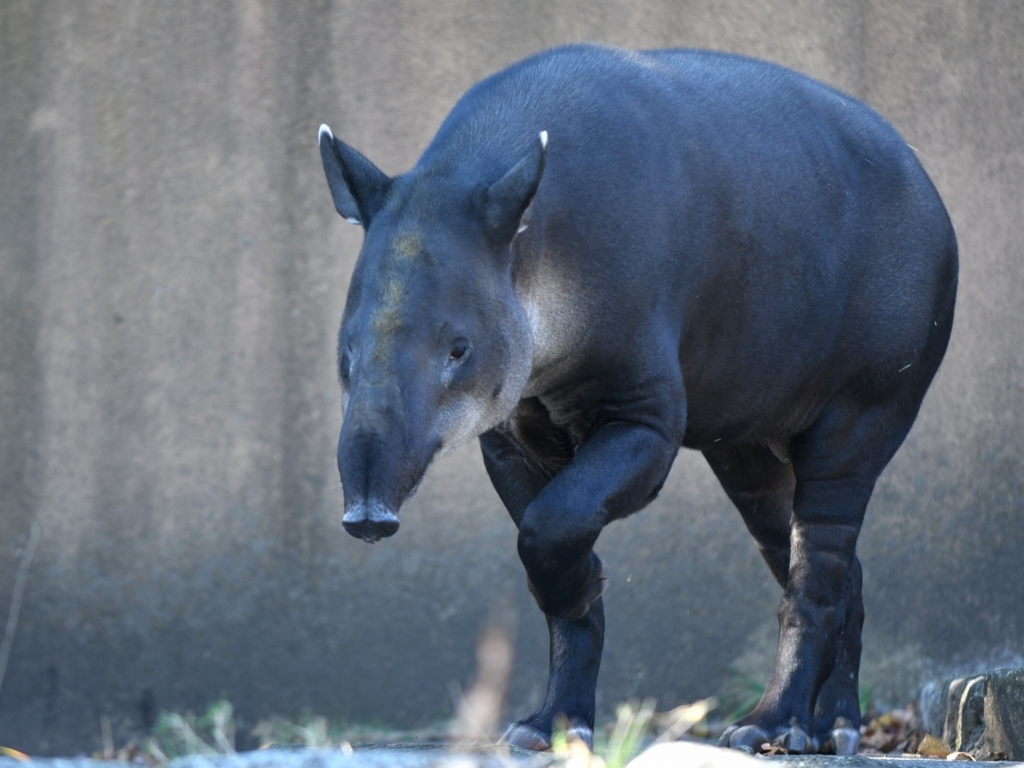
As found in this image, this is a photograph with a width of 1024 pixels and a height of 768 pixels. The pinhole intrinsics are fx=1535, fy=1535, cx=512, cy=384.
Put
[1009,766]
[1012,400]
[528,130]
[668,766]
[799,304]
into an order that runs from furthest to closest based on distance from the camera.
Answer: [1012,400] < [799,304] < [528,130] < [1009,766] < [668,766]

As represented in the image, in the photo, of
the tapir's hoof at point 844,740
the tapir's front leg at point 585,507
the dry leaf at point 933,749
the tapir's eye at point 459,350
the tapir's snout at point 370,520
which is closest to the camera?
the tapir's snout at point 370,520

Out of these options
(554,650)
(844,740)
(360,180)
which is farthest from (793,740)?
(360,180)

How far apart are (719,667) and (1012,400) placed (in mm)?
1740

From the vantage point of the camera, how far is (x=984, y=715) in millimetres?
4691

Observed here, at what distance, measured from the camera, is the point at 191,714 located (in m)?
6.80

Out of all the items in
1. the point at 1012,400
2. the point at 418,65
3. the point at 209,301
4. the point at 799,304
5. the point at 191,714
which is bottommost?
the point at 191,714

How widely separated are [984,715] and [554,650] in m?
1.38

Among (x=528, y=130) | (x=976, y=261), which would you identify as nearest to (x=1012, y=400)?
(x=976, y=261)

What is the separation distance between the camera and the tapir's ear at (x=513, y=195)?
3.59 meters

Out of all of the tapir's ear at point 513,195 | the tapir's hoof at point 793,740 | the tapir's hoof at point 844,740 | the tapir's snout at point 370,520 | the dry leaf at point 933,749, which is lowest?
the dry leaf at point 933,749

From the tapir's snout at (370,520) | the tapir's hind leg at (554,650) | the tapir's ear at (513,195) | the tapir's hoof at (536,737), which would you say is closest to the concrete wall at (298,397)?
the tapir's hind leg at (554,650)

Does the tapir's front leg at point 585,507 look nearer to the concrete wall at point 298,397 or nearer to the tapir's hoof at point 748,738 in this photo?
the tapir's hoof at point 748,738

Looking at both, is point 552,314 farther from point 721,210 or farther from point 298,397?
point 298,397

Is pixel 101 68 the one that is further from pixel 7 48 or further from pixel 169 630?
pixel 169 630
